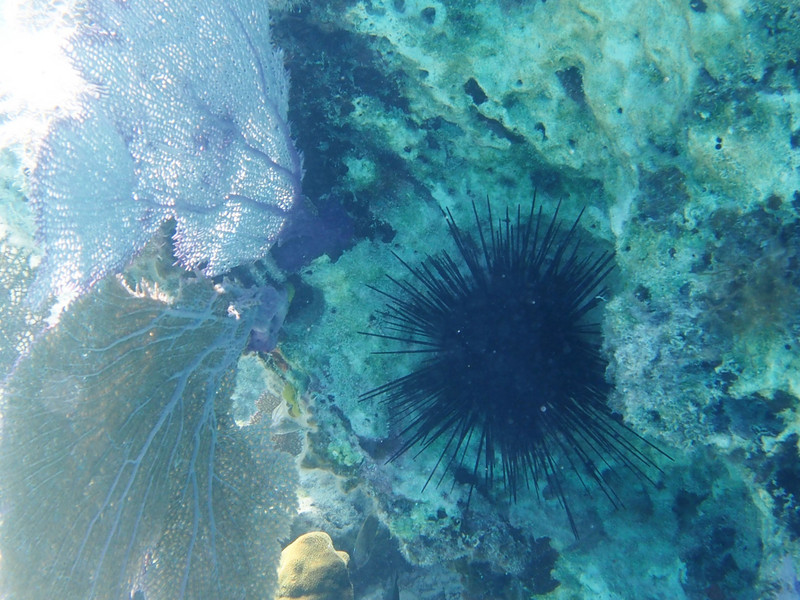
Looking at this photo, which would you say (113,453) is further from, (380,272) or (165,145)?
(380,272)

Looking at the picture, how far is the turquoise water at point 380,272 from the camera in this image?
2131mm

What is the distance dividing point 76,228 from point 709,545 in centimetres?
435

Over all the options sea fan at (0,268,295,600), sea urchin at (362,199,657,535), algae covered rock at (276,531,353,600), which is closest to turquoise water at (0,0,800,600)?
sea fan at (0,268,295,600)

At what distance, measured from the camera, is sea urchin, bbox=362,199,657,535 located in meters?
2.78

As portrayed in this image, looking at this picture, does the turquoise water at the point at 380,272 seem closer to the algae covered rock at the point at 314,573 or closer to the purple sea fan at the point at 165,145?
the purple sea fan at the point at 165,145

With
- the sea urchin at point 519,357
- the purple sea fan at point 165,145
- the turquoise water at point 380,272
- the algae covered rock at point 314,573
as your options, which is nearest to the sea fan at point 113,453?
the turquoise water at point 380,272

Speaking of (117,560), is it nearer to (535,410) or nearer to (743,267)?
(535,410)

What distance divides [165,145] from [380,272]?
1.68 metres

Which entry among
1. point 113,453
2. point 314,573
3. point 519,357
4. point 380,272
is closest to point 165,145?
point 380,272

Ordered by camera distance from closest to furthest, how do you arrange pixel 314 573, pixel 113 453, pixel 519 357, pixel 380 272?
pixel 519 357, pixel 113 453, pixel 380 272, pixel 314 573

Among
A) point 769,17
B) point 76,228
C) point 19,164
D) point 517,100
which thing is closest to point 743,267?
point 769,17

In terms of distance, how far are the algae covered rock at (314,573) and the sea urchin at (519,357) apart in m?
1.63

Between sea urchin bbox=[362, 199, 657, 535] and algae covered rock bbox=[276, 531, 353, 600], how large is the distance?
64.1 inches

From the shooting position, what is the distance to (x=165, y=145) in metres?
2.79
